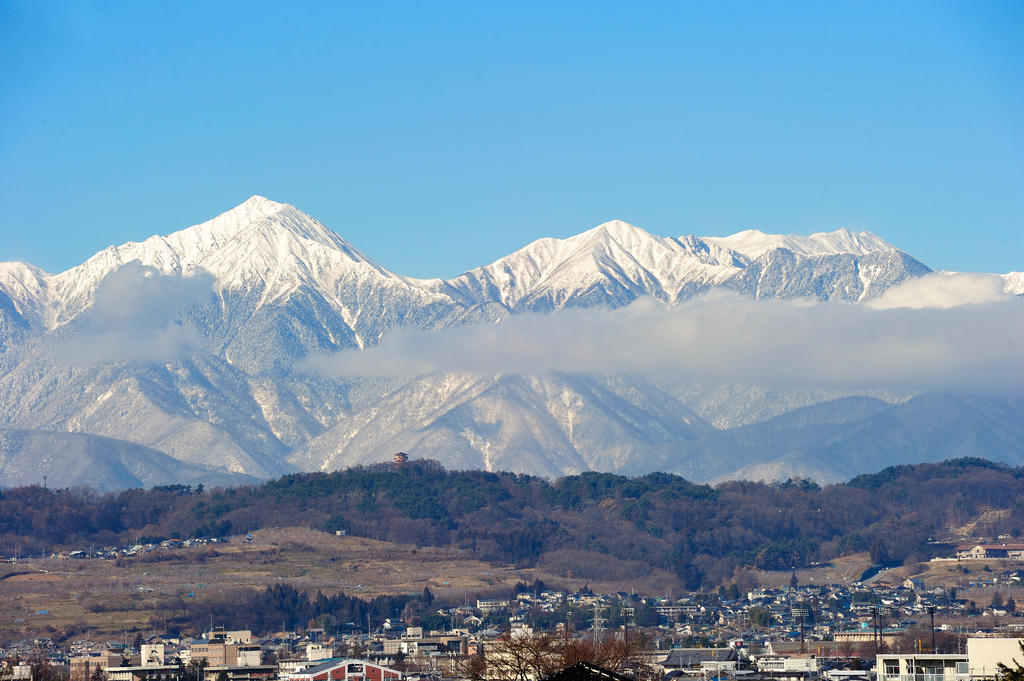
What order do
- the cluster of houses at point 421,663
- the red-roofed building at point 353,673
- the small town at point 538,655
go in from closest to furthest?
the cluster of houses at point 421,663
the small town at point 538,655
the red-roofed building at point 353,673

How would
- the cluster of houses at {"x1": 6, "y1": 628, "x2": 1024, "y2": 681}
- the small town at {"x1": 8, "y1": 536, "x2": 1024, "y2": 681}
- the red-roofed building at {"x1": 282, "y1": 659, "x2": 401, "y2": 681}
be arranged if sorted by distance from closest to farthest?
the cluster of houses at {"x1": 6, "y1": 628, "x2": 1024, "y2": 681} → the small town at {"x1": 8, "y1": 536, "x2": 1024, "y2": 681} → the red-roofed building at {"x1": 282, "y1": 659, "x2": 401, "y2": 681}

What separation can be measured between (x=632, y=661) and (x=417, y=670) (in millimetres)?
41808

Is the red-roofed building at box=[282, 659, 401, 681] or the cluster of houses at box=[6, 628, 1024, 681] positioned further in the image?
the red-roofed building at box=[282, 659, 401, 681]

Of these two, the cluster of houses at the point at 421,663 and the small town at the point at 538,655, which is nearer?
the cluster of houses at the point at 421,663

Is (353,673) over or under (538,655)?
under

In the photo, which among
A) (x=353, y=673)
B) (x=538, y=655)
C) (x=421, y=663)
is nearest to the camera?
(x=538, y=655)

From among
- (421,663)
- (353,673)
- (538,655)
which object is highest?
(421,663)

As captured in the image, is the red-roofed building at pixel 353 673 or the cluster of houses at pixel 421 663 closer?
Result: the cluster of houses at pixel 421 663

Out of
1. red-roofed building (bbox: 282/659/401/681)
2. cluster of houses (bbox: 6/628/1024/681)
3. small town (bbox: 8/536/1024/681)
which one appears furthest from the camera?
red-roofed building (bbox: 282/659/401/681)

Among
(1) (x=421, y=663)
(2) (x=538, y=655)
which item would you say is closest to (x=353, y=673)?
(1) (x=421, y=663)


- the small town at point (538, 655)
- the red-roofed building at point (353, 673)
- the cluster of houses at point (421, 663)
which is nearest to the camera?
the cluster of houses at point (421, 663)

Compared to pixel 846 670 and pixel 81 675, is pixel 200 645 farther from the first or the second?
pixel 846 670

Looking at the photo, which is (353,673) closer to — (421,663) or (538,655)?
(421,663)

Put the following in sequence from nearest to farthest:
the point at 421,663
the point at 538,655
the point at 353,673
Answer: the point at 538,655
the point at 353,673
the point at 421,663
